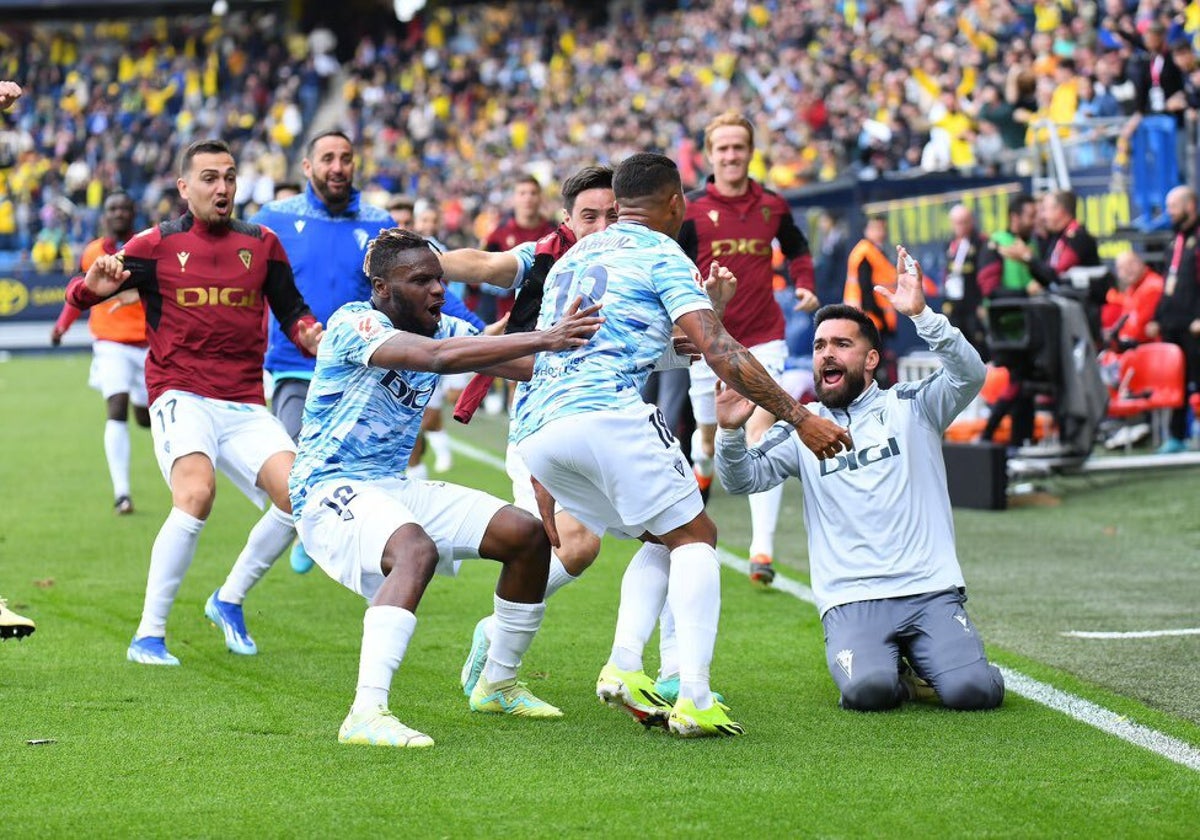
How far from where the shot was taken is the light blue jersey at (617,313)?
17.7 ft

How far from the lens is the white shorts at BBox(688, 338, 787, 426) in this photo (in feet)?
30.7

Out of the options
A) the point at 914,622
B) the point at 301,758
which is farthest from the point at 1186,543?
A: the point at 301,758

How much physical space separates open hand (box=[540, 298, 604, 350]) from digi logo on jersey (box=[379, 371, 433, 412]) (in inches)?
30.2

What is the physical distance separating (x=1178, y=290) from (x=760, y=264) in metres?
6.68

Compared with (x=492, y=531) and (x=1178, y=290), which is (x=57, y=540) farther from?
(x=1178, y=290)

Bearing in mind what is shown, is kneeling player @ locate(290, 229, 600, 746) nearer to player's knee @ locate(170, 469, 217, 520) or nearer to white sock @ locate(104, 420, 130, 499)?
player's knee @ locate(170, 469, 217, 520)

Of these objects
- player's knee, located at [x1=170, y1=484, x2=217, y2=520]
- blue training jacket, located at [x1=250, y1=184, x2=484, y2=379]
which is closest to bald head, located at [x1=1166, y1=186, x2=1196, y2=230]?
blue training jacket, located at [x1=250, y1=184, x2=484, y2=379]

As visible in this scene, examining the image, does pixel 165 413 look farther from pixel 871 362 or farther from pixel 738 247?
pixel 738 247

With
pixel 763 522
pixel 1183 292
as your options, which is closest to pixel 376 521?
pixel 763 522

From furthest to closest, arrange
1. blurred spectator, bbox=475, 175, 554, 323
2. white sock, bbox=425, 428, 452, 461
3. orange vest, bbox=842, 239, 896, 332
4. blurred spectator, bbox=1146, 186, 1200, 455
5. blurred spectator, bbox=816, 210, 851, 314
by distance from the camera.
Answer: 1. blurred spectator, bbox=816, 210, 851, 314
2. orange vest, bbox=842, 239, 896, 332
3. white sock, bbox=425, 428, 452, 461
4. blurred spectator, bbox=1146, 186, 1200, 455
5. blurred spectator, bbox=475, 175, 554, 323

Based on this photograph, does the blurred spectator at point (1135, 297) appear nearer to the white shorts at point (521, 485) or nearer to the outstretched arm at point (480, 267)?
the white shorts at point (521, 485)

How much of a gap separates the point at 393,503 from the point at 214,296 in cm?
204

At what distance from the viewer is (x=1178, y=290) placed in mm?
14773

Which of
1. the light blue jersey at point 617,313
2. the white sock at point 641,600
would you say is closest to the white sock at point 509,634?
the white sock at point 641,600
